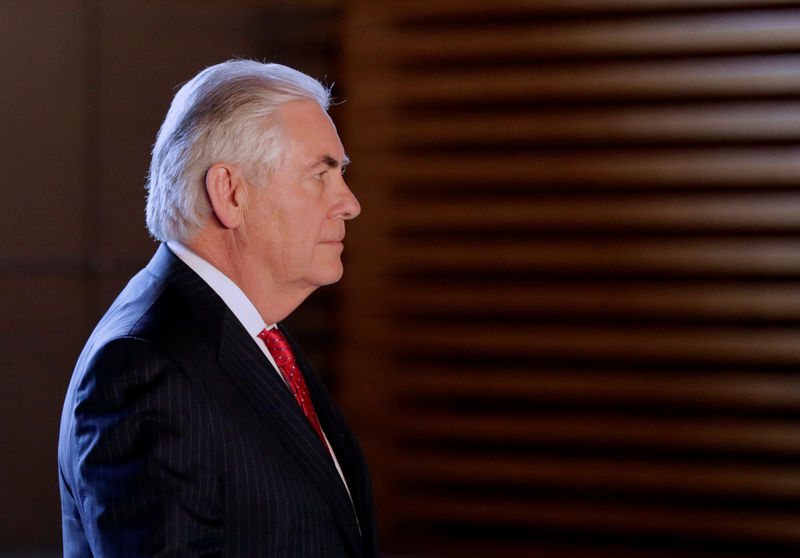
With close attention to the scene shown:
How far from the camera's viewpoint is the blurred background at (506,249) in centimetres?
350

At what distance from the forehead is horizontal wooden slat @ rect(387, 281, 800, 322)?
2.31 meters

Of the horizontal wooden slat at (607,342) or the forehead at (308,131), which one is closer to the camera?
the forehead at (308,131)

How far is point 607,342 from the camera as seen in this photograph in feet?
12.0

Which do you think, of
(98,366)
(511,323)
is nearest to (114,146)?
(511,323)

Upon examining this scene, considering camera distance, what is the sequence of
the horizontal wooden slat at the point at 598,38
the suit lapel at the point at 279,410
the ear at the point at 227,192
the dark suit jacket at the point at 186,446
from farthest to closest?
the horizontal wooden slat at the point at 598,38, the ear at the point at 227,192, the suit lapel at the point at 279,410, the dark suit jacket at the point at 186,446

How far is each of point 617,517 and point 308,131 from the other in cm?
262

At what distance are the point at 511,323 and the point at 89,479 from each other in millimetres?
2716

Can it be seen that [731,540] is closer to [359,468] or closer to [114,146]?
Answer: [359,468]

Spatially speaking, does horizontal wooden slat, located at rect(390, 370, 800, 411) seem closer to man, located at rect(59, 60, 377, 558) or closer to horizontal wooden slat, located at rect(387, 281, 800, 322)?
horizontal wooden slat, located at rect(387, 281, 800, 322)

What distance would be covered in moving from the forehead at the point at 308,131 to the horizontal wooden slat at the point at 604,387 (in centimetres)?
236

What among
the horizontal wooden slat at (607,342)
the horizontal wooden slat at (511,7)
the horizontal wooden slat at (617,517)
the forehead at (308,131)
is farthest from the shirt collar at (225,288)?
the horizontal wooden slat at (511,7)

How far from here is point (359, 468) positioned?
1.59m

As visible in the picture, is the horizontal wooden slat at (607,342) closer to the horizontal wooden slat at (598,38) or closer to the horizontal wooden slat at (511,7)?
the horizontal wooden slat at (598,38)

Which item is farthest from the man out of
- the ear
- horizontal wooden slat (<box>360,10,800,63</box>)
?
horizontal wooden slat (<box>360,10,800,63</box>)
